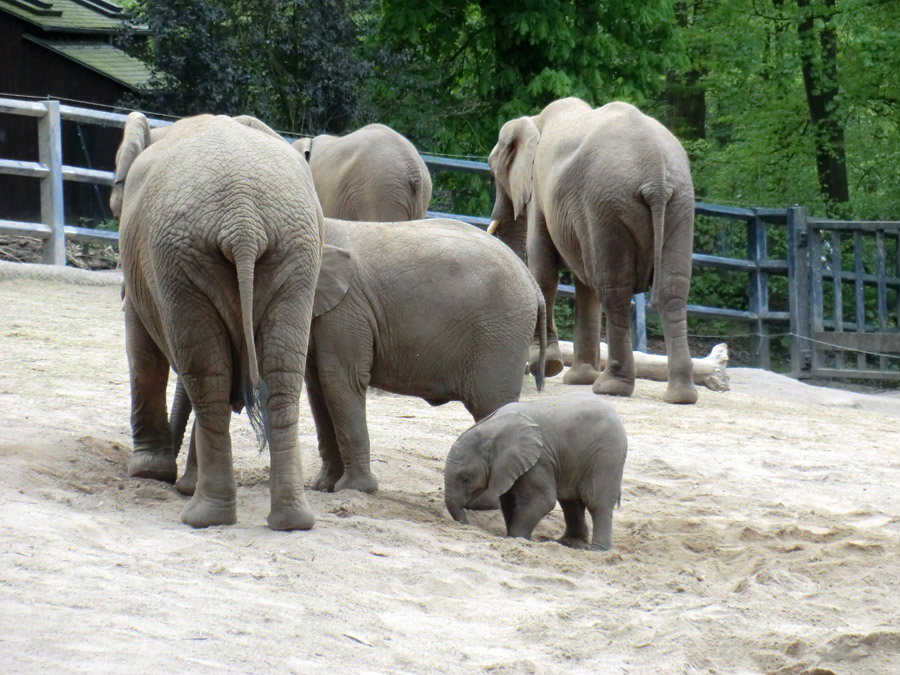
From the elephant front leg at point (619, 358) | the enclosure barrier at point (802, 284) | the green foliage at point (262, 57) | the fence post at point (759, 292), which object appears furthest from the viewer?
the green foliage at point (262, 57)

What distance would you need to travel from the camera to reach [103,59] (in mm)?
23406

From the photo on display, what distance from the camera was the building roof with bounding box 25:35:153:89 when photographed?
73.7ft

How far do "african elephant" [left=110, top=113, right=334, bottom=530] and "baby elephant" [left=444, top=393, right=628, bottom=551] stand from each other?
937 millimetres

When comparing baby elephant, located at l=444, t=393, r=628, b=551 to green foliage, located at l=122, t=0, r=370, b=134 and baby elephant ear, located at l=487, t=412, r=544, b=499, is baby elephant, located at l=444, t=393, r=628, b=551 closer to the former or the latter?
baby elephant ear, located at l=487, t=412, r=544, b=499

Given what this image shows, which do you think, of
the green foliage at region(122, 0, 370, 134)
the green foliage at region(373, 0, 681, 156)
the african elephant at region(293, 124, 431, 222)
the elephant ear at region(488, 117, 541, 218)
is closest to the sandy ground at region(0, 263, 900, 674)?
the african elephant at region(293, 124, 431, 222)

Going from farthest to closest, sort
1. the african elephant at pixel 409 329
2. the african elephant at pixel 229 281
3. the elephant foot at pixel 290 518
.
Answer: the african elephant at pixel 409 329 < the elephant foot at pixel 290 518 < the african elephant at pixel 229 281

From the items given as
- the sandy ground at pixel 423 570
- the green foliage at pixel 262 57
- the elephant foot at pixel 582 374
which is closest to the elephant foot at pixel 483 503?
the sandy ground at pixel 423 570

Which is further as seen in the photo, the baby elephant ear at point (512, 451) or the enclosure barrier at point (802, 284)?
the enclosure barrier at point (802, 284)

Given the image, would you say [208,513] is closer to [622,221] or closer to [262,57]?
[622,221]

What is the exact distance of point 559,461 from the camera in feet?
18.7

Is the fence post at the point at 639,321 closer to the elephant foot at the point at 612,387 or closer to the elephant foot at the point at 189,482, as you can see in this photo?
the elephant foot at the point at 612,387

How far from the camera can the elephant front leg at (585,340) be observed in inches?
409

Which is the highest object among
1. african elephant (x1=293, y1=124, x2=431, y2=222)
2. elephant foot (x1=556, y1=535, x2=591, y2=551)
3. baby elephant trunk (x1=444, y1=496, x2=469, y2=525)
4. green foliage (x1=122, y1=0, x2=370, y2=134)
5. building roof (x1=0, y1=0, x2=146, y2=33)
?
building roof (x1=0, y1=0, x2=146, y2=33)

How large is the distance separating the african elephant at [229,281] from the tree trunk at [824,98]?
16.0 metres
